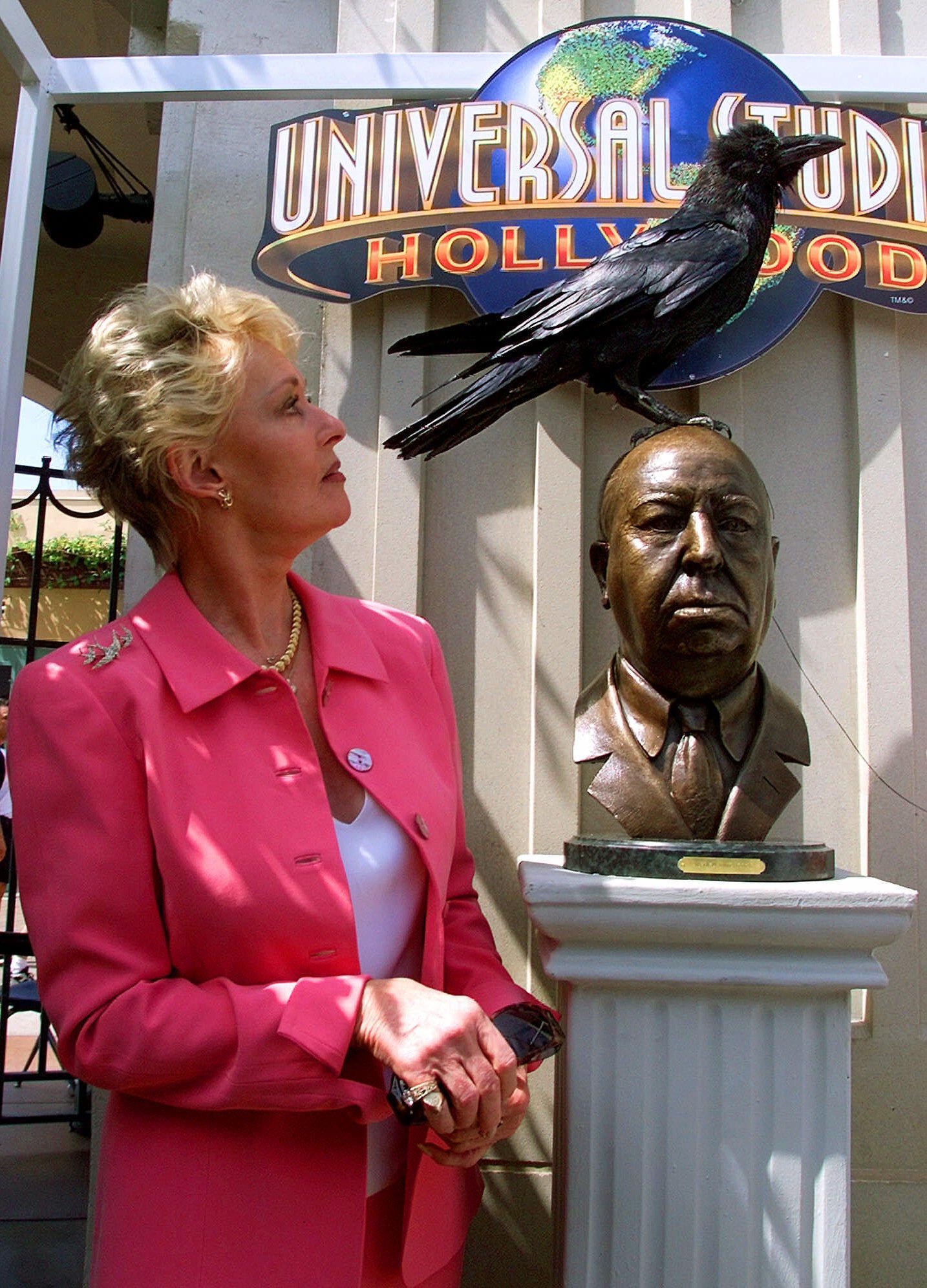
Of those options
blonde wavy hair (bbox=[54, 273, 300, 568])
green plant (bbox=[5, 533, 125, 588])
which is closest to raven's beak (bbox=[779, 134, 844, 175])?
blonde wavy hair (bbox=[54, 273, 300, 568])

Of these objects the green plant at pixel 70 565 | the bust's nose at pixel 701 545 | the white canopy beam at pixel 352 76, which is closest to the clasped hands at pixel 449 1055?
the bust's nose at pixel 701 545

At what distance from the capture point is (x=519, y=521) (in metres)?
2.74

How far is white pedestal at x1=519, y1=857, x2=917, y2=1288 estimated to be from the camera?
4.88 feet

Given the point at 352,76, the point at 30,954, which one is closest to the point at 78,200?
the point at 352,76

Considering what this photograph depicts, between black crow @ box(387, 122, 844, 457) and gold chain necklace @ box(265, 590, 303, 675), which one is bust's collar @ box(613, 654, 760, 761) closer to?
black crow @ box(387, 122, 844, 457)

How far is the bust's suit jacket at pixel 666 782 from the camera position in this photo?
173cm

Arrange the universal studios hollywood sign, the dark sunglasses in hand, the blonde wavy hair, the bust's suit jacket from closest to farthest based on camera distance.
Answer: the dark sunglasses in hand < the blonde wavy hair < the bust's suit jacket < the universal studios hollywood sign

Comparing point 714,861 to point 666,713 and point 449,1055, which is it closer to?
point 666,713

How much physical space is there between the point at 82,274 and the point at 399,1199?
18.2 feet

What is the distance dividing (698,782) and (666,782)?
0.18 feet

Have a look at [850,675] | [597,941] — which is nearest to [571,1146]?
[597,941]

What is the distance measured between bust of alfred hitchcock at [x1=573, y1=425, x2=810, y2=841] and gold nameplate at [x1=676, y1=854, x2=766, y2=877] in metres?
0.14

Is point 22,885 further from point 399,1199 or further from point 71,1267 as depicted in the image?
point 71,1267

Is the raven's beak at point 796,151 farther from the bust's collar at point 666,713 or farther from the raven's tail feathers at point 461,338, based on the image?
the bust's collar at point 666,713
